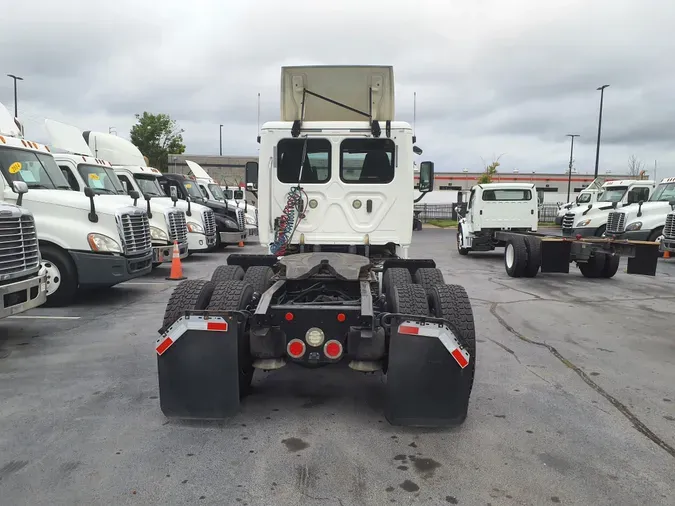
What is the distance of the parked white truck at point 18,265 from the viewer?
6.00 m

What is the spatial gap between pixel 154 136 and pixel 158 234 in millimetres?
28954

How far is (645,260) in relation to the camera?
9.27 meters

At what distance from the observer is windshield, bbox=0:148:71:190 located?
7.99 meters

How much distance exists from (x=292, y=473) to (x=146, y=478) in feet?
2.93

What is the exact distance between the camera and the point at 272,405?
Answer: 4.56 metres

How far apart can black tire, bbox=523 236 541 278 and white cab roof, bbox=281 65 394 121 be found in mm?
6347

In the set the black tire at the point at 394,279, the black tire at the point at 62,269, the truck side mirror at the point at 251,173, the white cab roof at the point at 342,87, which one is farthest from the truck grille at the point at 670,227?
the black tire at the point at 62,269

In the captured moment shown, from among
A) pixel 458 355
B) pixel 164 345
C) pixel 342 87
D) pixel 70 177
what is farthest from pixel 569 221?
pixel 164 345

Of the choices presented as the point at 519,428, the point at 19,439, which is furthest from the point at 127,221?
the point at 519,428

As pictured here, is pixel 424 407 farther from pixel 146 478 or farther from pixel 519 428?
pixel 146 478

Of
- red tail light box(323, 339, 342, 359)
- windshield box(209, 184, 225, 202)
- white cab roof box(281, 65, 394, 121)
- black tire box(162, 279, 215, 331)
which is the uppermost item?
white cab roof box(281, 65, 394, 121)

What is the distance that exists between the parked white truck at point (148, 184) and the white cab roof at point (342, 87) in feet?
20.2

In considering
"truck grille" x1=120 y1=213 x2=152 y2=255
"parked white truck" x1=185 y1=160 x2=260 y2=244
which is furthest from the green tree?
"truck grille" x1=120 y1=213 x2=152 y2=255

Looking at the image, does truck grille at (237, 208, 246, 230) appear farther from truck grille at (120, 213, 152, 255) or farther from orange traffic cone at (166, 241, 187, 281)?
truck grille at (120, 213, 152, 255)
